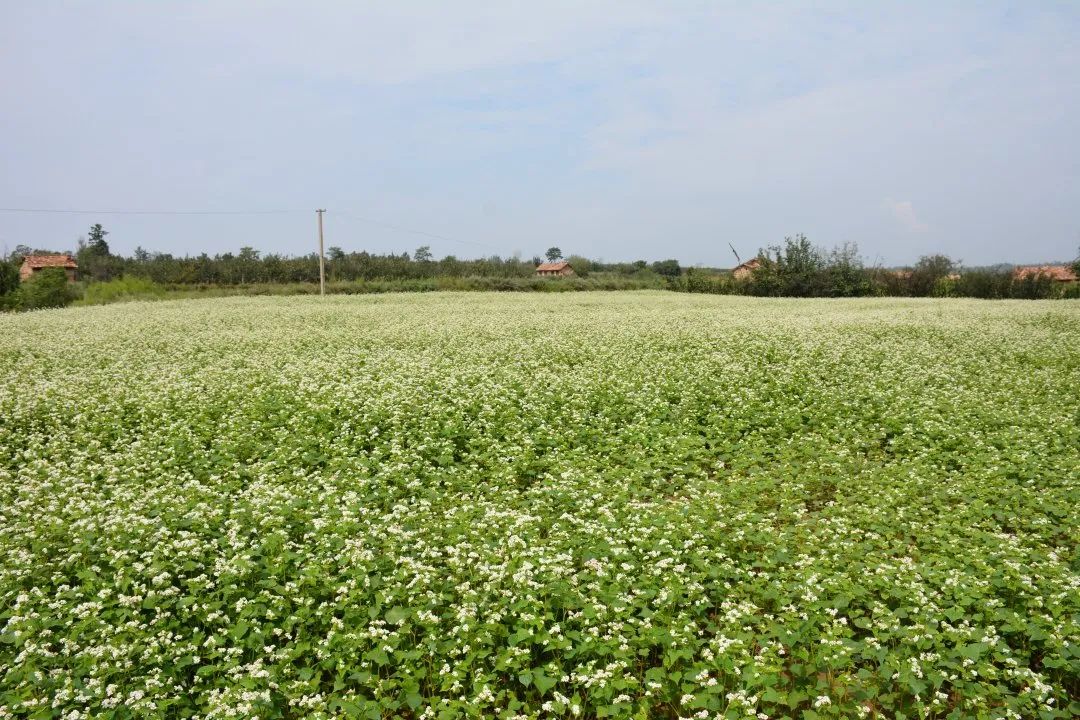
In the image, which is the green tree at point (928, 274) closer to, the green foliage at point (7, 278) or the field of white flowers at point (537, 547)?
the field of white flowers at point (537, 547)

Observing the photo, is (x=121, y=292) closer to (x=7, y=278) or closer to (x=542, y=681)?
(x=7, y=278)

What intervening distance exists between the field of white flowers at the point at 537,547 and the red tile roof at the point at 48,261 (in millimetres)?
92003

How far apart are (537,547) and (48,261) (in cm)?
10822

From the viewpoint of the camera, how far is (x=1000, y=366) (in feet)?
57.2

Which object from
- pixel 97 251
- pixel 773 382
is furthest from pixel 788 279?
pixel 97 251

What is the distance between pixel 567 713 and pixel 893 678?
2616 millimetres

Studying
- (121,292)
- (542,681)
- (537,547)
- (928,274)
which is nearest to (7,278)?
(121,292)

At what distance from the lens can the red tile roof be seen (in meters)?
88.9

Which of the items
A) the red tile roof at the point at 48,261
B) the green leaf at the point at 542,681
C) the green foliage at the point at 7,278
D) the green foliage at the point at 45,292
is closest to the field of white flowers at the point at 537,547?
the green leaf at the point at 542,681

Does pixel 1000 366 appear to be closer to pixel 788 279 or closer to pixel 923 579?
pixel 923 579

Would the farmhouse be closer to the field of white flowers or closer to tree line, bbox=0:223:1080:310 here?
tree line, bbox=0:223:1080:310

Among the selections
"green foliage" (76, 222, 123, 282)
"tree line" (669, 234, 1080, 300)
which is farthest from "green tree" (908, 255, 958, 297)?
"green foliage" (76, 222, 123, 282)

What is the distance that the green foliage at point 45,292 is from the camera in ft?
147

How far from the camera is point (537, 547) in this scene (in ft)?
22.0
